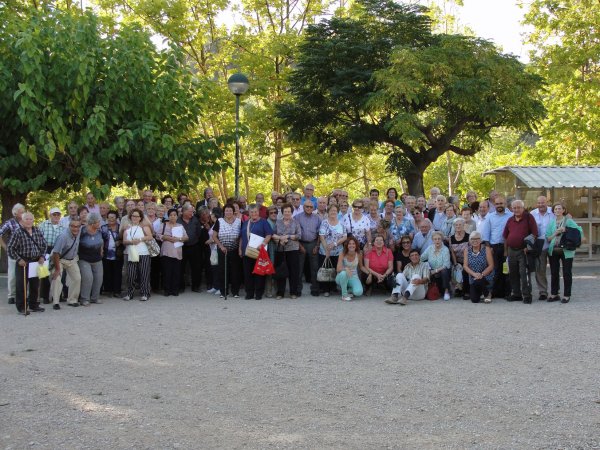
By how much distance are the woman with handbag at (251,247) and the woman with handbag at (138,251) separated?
1.65m

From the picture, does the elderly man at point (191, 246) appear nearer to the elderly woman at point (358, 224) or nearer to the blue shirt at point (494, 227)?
the elderly woman at point (358, 224)

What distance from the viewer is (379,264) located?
12430 mm

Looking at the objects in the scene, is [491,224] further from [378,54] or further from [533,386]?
[378,54]

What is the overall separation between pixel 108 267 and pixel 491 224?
6928mm

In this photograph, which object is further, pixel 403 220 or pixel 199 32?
pixel 199 32

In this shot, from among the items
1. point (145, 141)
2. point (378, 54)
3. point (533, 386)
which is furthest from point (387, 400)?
point (378, 54)

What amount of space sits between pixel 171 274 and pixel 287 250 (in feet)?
7.24

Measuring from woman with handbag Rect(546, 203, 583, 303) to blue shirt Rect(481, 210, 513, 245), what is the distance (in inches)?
29.3

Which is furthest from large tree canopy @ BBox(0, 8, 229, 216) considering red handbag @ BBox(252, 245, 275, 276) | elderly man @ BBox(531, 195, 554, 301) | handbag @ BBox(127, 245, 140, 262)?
elderly man @ BBox(531, 195, 554, 301)

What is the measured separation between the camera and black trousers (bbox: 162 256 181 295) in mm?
12898

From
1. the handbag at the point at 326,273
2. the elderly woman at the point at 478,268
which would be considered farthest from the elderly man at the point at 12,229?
the elderly woman at the point at 478,268

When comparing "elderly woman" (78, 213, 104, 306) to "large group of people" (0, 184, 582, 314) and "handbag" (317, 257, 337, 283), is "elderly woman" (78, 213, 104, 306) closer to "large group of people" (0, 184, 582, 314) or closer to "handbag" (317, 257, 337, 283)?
"large group of people" (0, 184, 582, 314)

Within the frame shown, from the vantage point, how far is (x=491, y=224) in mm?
12414

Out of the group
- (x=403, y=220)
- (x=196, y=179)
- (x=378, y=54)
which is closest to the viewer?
(x=403, y=220)
